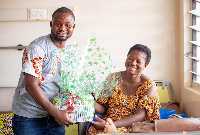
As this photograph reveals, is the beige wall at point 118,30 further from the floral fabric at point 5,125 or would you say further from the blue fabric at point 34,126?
the blue fabric at point 34,126

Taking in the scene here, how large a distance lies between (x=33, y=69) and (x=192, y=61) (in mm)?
2587

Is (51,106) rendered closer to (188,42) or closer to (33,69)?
(33,69)

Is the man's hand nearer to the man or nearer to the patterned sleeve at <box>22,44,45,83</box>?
the man

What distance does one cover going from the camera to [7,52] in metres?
4.13

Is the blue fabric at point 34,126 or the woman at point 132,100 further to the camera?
the woman at point 132,100

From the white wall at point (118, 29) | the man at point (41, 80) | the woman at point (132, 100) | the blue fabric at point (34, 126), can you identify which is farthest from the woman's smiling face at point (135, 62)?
the white wall at point (118, 29)

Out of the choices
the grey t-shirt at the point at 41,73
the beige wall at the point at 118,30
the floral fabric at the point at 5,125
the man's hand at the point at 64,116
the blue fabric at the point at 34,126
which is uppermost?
the beige wall at the point at 118,30

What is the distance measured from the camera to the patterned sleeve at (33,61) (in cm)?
162

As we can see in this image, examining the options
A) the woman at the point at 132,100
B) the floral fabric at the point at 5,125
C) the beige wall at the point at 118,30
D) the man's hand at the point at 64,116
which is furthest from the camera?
the beige wall at the point at 118,30

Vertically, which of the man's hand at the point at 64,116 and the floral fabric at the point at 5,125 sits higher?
the man's hand at the point at 64,116

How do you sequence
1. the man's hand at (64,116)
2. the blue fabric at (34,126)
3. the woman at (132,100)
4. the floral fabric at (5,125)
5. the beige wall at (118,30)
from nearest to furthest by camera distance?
the man's hand at (64,116) → the blue fabric at (34,126) → the woman at (132,100) → the floral fabric at (5,125) → the beige wall at (118,30)

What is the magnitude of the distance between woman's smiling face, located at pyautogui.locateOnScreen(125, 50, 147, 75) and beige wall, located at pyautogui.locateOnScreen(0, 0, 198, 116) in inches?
78.1

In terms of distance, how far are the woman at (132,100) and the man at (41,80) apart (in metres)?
0.43

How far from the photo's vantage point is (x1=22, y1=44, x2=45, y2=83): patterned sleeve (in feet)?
5.32
